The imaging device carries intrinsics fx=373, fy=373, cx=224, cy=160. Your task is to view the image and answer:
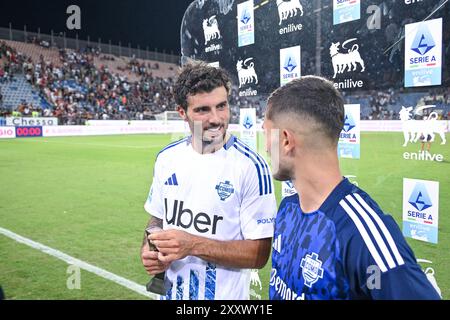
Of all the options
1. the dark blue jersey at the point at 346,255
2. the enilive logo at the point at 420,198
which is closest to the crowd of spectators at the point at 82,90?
the enilive logo at the point at 420,198

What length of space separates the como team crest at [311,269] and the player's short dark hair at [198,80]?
1.12 metres

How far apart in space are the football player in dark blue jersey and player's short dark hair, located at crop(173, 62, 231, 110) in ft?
2.12

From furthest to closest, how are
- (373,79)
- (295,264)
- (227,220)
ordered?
(373,79) → (227,220) → (295,264)

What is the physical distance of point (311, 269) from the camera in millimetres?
1310

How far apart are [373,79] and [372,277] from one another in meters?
1.82

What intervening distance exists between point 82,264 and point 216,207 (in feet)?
8.61

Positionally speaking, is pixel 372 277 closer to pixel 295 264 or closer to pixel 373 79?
pixel 295 264

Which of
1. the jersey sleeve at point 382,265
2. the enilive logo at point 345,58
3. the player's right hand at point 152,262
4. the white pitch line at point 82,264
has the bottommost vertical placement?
the white pitch line at point 82,264

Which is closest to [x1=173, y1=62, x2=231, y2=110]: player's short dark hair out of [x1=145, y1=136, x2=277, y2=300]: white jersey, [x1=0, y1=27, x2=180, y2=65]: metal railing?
[x1=145, y1=136, x2=277, y2=300]: white jersey

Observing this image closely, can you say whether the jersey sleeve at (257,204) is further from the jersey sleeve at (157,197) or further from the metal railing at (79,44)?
the metal railing at (79,44)

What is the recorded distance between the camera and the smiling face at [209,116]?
2.07 meters

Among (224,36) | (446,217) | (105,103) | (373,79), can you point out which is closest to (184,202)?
(373,79)

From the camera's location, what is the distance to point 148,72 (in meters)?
36.7
